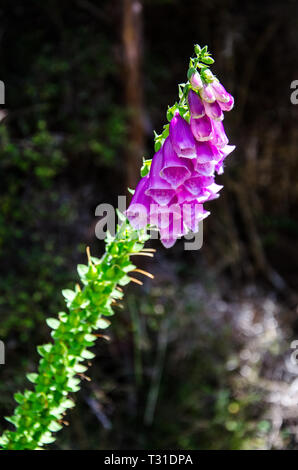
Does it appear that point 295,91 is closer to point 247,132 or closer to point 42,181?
point 247,132

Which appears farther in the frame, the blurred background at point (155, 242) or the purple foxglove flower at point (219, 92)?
the blurred background at point (155, 242)

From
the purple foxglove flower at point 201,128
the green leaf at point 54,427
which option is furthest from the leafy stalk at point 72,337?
the purple foxglove flower at point 201,128

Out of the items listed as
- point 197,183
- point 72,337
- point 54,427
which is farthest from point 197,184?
point 54,427

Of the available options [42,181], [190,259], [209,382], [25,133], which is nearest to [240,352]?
[209,382]

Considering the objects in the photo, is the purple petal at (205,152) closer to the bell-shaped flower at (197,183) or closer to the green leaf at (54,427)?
the bell-shaped flower at (197,183)

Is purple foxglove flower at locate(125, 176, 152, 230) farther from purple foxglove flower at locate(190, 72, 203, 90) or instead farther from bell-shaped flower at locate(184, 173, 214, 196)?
purple foxglove flower at locate(190, 72, 203, 90)
